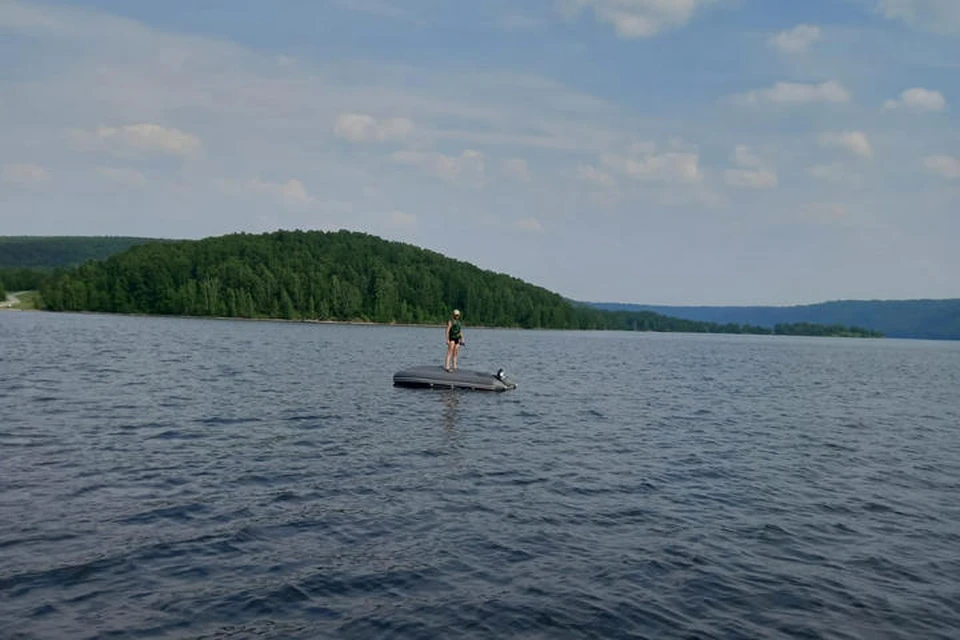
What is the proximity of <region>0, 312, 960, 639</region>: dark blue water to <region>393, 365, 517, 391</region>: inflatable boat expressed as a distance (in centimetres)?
546

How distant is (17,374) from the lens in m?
34.0

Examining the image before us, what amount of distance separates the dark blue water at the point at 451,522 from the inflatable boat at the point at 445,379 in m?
5.46

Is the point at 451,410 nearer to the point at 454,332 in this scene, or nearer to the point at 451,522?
the point at 454,332

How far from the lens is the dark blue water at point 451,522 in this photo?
31.8 feet

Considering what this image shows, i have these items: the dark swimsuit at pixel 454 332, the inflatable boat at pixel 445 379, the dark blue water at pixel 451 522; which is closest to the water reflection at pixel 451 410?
the dark blue water at pixel 451 522

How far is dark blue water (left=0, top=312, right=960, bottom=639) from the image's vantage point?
9.69 meters

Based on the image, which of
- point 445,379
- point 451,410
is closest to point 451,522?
point 451,410

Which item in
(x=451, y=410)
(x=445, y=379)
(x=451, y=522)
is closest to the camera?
(x=451, y=522)

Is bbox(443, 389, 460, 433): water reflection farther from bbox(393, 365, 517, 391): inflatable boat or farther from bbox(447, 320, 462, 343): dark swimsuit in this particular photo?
bbox(447, 320, 462, 343): dark swimsuit

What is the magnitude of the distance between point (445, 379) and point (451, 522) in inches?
869

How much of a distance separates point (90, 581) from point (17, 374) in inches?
1164

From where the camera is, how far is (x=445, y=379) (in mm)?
35812

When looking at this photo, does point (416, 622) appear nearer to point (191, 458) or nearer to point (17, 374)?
point (191, 458)

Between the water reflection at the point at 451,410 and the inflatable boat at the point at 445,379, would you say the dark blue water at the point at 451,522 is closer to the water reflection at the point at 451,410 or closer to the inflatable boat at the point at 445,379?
the water reflection at the point at 451,410
